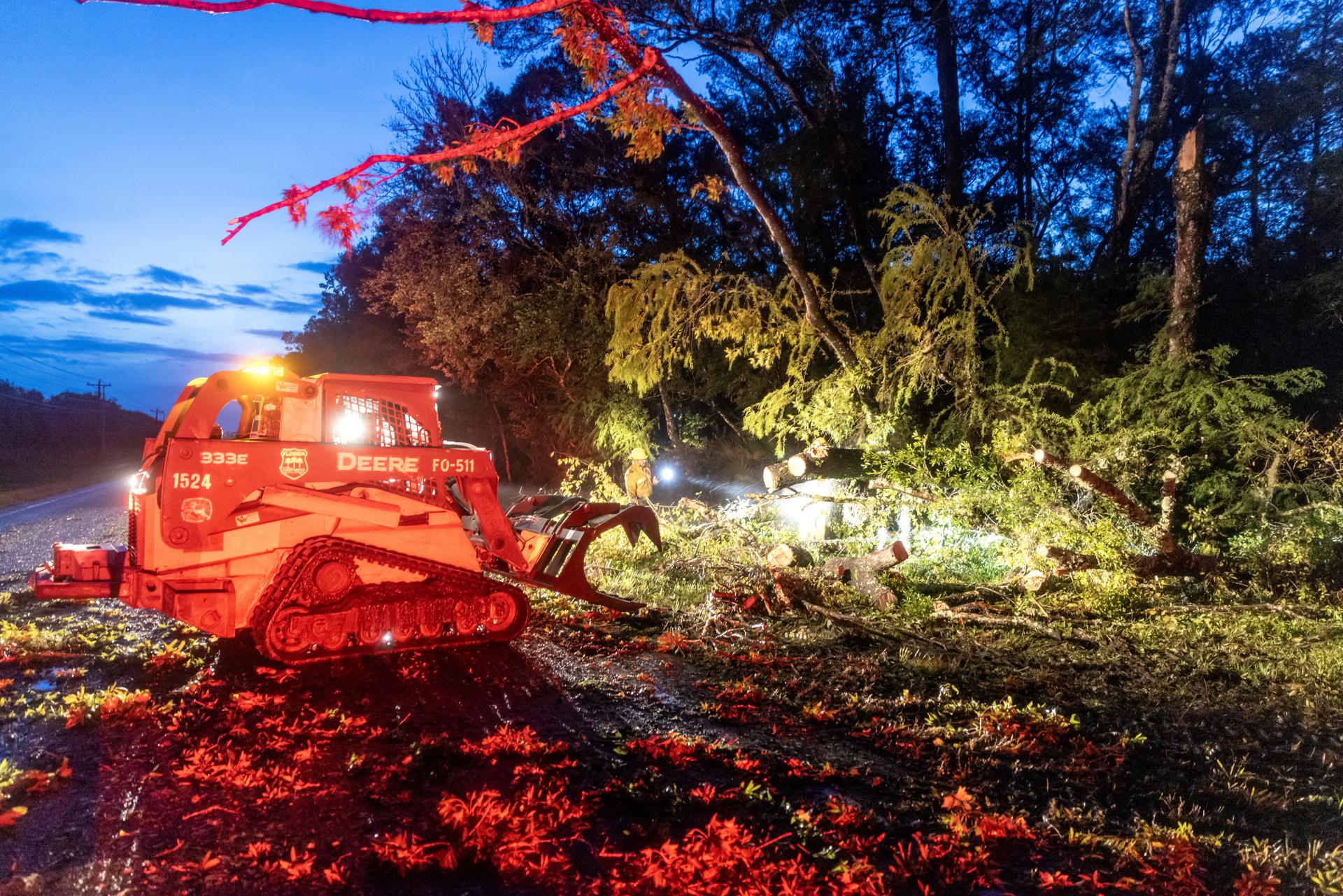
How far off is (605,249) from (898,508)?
29.6 feet

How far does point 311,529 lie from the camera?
5.93m

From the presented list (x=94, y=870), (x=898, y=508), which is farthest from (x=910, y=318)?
(x=94, y=870)

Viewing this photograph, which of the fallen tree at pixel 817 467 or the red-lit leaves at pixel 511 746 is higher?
the fallen tree at pixel 817 467

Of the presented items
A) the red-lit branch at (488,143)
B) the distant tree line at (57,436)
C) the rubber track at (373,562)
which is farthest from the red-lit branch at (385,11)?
the distant tree line at (57,436)

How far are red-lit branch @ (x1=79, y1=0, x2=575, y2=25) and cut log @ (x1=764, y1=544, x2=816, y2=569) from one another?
18.7 ft

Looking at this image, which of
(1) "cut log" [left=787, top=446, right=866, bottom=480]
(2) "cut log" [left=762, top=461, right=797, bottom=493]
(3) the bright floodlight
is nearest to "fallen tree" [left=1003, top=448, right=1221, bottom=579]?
(1) "cut log" [left=787, top=446, right=866, bottom=480]

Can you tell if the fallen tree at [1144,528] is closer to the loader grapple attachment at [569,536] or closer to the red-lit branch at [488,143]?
the loader grapple attachment at [569,536]

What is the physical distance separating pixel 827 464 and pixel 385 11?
649cm

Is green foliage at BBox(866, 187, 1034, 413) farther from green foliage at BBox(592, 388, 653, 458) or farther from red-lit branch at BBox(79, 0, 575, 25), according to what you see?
green foliage at BBox(592, 388, 653, 458)

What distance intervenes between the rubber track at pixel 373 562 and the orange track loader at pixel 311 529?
11mm

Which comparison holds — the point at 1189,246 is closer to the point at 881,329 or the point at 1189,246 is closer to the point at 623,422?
the point at 881,329

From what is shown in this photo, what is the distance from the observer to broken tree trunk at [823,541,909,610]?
8367 millimetres

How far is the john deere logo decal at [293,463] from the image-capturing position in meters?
5.80

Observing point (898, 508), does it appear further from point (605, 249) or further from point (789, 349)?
point (605, 249)
